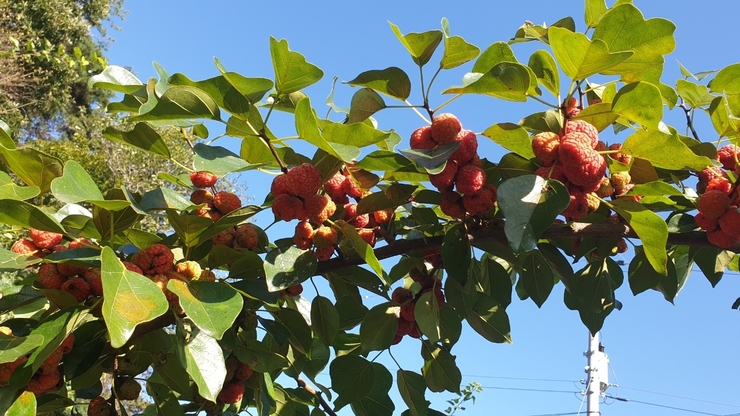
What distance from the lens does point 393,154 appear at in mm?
935

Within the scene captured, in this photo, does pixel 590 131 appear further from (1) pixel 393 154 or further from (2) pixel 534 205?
(1) pixel 393 154

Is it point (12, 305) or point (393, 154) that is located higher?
point (393, 154)

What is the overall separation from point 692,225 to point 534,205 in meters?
0.39

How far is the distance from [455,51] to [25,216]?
2.20ft

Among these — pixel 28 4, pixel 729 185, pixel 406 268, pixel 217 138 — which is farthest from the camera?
pixel 28 4

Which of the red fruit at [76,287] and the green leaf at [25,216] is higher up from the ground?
the green leaf at [25,216]

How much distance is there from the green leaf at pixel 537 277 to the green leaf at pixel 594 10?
1.47 feet

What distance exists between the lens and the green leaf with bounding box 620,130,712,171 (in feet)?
2.86

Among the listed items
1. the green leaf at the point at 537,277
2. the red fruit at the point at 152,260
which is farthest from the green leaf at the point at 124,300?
the green leaf at the point at 537,277

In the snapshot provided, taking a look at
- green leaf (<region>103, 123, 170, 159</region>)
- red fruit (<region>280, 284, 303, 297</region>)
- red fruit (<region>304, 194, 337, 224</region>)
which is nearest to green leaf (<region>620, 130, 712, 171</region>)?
red fruit (<region>304, 194, 337, 224</region>)

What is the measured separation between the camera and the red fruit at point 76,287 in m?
0.91

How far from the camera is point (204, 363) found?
0.85 metres

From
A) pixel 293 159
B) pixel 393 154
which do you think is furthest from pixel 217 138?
pixel 393 154

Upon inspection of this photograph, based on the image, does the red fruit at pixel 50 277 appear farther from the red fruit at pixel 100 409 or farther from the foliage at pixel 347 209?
the red fruit at pixel 100 409
